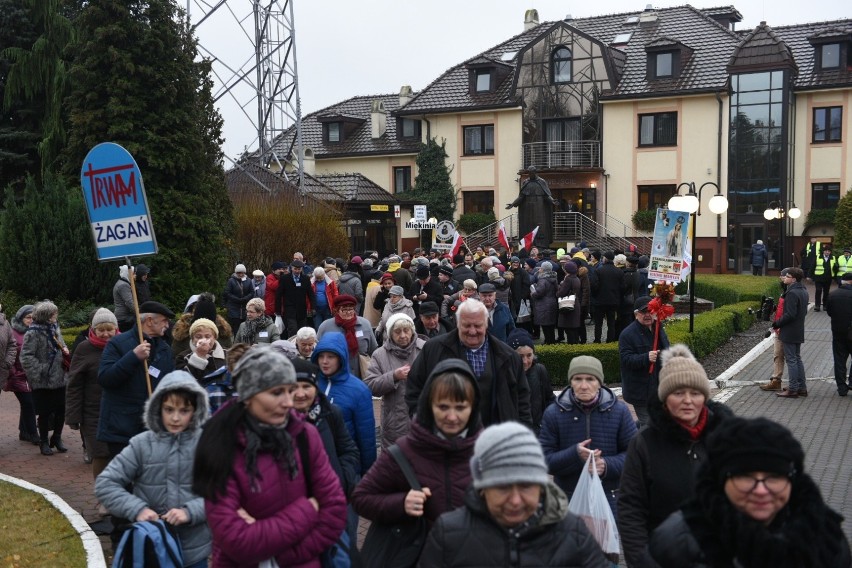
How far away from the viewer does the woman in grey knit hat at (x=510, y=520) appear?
10.1 ft

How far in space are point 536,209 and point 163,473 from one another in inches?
1102

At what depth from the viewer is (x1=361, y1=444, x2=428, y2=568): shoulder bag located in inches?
161

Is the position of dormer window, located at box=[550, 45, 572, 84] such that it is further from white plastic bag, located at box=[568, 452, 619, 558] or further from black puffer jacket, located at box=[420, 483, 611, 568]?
black puffer jacket, located at box=[420, 483, 611, 568]

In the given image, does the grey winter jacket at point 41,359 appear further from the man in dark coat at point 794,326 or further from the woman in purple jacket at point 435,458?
the man in dark coat at point 794,326

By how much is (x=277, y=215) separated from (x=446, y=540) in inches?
984

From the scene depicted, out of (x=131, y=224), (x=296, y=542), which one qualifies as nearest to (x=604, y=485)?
(x=296, y=542)

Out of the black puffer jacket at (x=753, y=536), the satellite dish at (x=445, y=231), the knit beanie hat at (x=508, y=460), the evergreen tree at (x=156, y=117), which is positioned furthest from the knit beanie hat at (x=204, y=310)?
the satellite dish at (x=445, y=231)

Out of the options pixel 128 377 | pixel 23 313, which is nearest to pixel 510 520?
pixel 128 377

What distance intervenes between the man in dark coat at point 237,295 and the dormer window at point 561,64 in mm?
29412

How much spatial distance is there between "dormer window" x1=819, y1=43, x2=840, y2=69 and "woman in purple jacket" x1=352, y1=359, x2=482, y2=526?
137 ft

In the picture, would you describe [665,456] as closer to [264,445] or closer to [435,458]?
[435,458]

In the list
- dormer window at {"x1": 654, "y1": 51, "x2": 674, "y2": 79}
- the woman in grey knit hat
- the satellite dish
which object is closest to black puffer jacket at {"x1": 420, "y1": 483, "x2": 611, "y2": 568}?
the woman in grey knit hat

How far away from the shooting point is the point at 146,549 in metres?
4.30

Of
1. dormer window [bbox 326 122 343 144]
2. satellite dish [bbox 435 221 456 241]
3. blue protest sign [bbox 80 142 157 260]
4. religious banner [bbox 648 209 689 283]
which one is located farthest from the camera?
dormer window [bbox 326 122 343 144]
